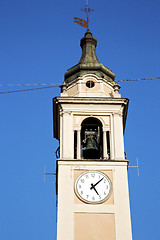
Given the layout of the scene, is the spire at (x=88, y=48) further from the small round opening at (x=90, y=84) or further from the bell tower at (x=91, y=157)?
the small round opening at (x=90, y=84)

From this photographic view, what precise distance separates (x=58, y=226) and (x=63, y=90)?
25.2 feet

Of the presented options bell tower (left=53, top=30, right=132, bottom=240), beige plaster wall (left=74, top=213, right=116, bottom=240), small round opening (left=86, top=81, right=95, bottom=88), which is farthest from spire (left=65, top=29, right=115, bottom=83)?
beige plaster wall (left=74, top=213, right=116, bottom=240)

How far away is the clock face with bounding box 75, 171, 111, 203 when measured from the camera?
2986 cm

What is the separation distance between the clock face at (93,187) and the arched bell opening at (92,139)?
5.71 ft

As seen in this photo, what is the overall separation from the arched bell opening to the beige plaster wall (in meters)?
3.71

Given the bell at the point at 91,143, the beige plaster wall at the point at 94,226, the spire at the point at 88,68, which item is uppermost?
the spire at the point at 88,68

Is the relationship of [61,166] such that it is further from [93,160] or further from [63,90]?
[63,90]

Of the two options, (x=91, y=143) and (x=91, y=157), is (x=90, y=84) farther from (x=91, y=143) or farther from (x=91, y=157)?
(x=91, y=157)

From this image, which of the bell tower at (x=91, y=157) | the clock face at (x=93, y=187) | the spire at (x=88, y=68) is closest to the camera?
the bell tower at (x=91, y=157)

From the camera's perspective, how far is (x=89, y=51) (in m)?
36.5

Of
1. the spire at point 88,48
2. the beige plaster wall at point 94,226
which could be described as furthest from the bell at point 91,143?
the spire at point 88,48

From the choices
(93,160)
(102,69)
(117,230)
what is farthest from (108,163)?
(102,69)

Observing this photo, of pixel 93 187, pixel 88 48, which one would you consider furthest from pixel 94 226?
pixel 88 48

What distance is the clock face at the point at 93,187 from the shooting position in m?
29.9
